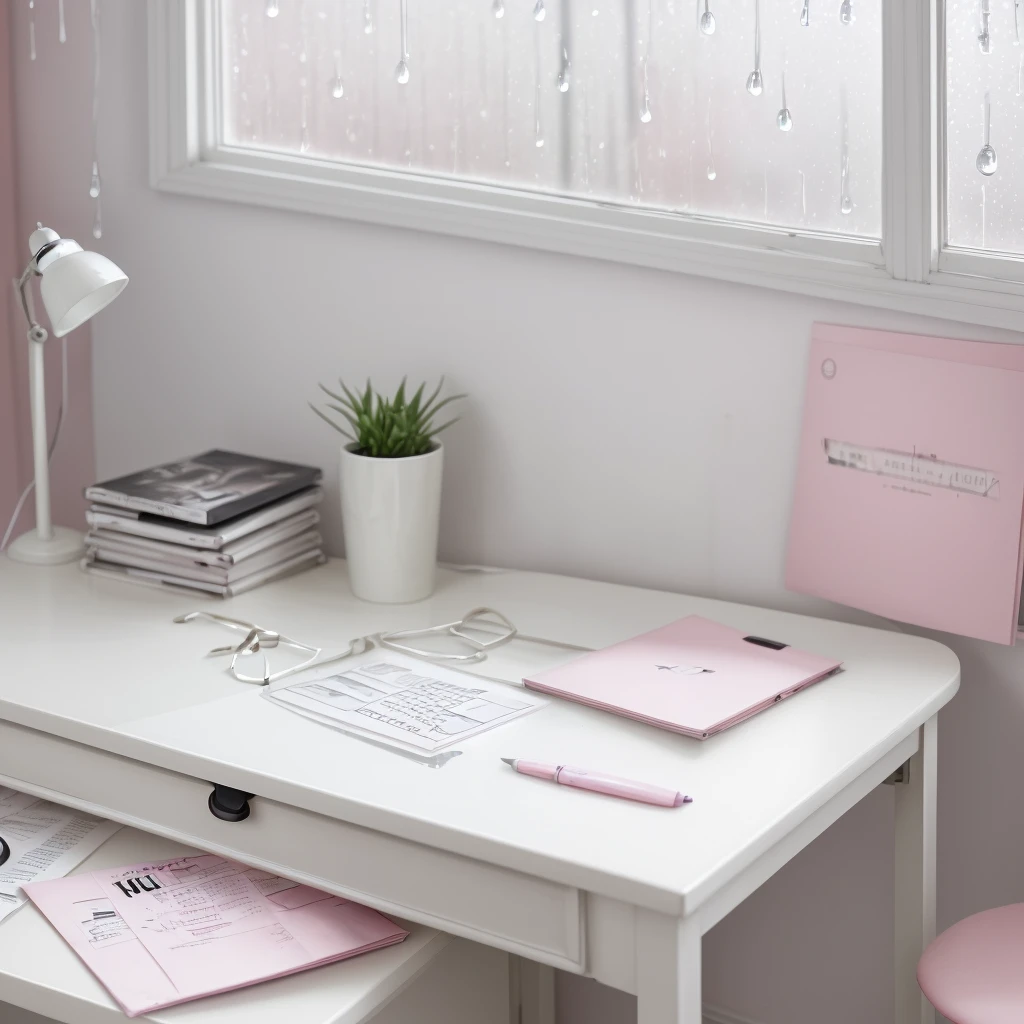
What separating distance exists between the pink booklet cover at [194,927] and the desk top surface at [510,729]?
12 cm

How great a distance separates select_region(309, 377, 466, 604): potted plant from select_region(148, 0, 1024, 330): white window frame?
0.26 meters

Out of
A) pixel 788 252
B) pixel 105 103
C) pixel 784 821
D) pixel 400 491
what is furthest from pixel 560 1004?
pixel 105 103

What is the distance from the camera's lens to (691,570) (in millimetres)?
1672

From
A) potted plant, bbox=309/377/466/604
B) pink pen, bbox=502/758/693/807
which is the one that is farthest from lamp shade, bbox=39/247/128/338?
pink pen, bbox=502/758/693/807

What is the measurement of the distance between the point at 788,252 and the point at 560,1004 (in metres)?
1.04

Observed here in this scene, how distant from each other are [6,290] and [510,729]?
1267mm

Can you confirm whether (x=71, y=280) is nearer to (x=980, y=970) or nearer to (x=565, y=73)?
(x=565, y=73)

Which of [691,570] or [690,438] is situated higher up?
[690,438]

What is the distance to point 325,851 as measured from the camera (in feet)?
3.89

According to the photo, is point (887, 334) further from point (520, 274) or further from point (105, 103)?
point (105, 103)

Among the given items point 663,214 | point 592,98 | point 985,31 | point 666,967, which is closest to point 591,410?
point 663,214

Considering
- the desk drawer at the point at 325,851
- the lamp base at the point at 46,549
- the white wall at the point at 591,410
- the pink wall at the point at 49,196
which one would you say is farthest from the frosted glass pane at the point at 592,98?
the desk drawer at the point at 325,851

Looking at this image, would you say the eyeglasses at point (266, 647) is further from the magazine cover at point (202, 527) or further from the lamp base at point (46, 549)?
the lamp base at point (46, 549)

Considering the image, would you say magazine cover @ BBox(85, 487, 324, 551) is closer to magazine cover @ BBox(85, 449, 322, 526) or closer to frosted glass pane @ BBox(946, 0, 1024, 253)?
magazine cover @ BBox(85, 449, 322, 526)
